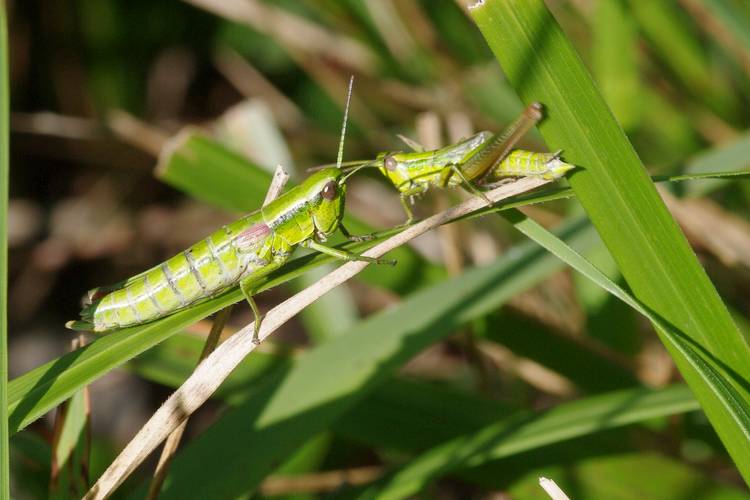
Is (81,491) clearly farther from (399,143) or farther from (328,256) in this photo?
(399,143)

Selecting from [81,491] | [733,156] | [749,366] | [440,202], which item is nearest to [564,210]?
[440,202]

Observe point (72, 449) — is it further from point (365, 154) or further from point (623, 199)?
point (365, 154)

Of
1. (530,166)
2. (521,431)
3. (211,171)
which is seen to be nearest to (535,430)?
(521,431)

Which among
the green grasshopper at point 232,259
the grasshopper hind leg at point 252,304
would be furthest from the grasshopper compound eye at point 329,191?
the grasshopper hind leg at point 252,304

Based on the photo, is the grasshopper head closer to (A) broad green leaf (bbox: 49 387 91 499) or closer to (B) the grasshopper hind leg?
(B) the grasshopper hind leg

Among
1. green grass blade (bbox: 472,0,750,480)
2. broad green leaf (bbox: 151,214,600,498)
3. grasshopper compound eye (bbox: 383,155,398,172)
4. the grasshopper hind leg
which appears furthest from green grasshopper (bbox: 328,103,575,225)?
the grasshopper hind leg
